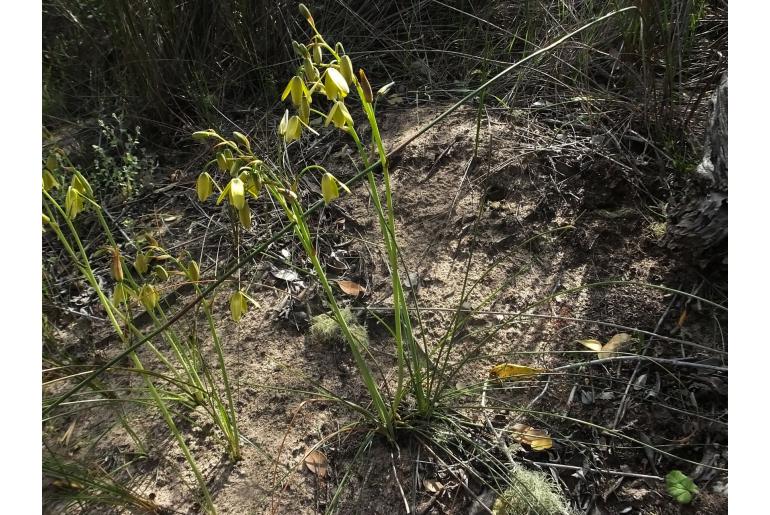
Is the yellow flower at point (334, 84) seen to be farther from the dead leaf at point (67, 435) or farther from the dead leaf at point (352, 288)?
the dead leaf at point (67, 435)

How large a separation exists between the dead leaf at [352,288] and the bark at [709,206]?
3.33ft

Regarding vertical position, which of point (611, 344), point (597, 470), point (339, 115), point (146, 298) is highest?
point (339, 115)

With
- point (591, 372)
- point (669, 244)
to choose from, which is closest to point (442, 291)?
point (591, 372)

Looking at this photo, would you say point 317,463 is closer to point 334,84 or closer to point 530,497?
point 530,497

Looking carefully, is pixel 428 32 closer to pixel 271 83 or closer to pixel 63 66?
pixel 271 83

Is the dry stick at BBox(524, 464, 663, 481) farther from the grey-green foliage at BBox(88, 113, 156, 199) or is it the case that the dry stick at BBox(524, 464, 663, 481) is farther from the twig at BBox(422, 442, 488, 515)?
the grey-green foliage at BBox(88, 113, 156, 199)

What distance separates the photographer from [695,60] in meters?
2.44

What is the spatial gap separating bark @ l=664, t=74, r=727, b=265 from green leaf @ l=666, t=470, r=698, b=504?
2.16ft

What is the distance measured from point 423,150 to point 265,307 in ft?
2.96

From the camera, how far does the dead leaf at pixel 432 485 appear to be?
156cm

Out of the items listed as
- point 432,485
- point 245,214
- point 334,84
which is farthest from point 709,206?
point 245,214

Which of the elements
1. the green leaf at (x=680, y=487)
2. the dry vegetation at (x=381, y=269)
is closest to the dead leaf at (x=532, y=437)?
the dry vegetation at (x=381, y=269)

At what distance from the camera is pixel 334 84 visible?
42.7 inches

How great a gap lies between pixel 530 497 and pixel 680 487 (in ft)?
1.23
